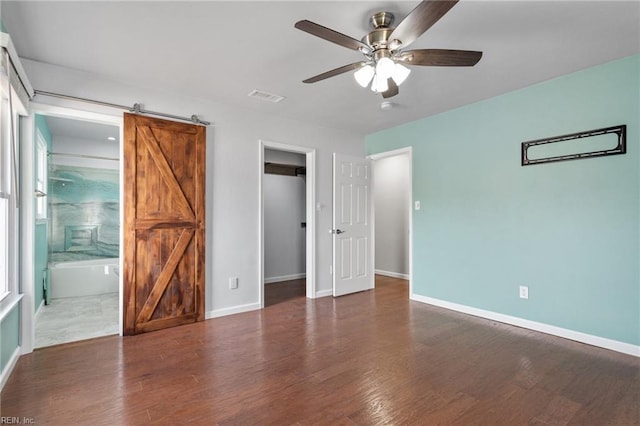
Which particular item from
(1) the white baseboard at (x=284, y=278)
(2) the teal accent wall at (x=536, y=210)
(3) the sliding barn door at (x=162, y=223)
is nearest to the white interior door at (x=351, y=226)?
(2) the teal accent wall at (x=536, y=210)

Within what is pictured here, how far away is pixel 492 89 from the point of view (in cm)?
342

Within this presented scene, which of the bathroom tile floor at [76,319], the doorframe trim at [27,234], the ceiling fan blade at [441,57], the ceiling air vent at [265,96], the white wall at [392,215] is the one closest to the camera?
the ceiling fan blade at [441,57]

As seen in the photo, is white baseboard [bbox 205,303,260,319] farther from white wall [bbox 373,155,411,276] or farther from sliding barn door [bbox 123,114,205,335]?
white wall [bbox 373,155,411,276]

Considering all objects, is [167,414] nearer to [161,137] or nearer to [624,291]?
[161,137]

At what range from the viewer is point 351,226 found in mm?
4918

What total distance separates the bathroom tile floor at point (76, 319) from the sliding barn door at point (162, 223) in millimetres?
491

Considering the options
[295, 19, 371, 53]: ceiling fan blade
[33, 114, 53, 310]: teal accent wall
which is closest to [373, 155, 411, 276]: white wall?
[295, 19, 371, 53]: ceiling fan blade

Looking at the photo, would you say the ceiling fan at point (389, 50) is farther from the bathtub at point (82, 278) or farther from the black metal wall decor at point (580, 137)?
the bathtub at point (82, 278)

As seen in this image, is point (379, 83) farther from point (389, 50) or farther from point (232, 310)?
point (232, 310)

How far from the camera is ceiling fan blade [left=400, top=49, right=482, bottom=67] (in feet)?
6.45

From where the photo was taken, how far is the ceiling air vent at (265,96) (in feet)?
11.5

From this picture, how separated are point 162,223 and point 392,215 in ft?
14.3

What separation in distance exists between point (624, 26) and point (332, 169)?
330 cm

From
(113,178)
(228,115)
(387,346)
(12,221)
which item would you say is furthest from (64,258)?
(387,346)
